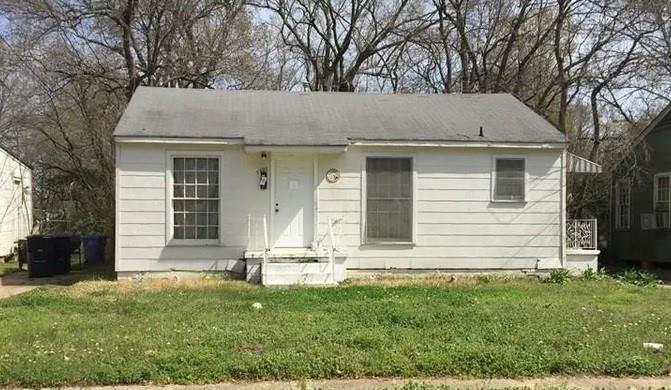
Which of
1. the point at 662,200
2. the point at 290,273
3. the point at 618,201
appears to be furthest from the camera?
the point at 618,201

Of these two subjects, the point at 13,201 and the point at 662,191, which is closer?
the point at 662,191

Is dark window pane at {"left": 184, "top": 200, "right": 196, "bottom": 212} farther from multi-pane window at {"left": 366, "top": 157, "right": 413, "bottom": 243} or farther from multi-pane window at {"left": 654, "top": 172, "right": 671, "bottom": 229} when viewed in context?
multi-pane window at {"left": 654, "top": 172, "right": 671, "bottom": 229}

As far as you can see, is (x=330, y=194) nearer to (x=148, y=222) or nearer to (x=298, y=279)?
Answer: (x=298, y=279)

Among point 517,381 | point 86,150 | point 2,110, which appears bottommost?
point 517,381

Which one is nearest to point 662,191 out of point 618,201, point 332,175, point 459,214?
point 618,201

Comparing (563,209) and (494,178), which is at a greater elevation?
(494,178)

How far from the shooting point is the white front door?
44.5 feet

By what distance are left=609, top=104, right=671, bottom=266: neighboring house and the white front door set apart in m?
9.74

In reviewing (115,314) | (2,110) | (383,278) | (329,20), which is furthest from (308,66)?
(115,314)

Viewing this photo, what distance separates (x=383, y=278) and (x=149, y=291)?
4.59 m

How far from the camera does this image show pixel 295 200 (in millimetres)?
13586

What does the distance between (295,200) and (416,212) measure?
2470 mm

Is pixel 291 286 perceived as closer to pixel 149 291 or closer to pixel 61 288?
pixel 149 291

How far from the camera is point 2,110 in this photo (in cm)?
3142
